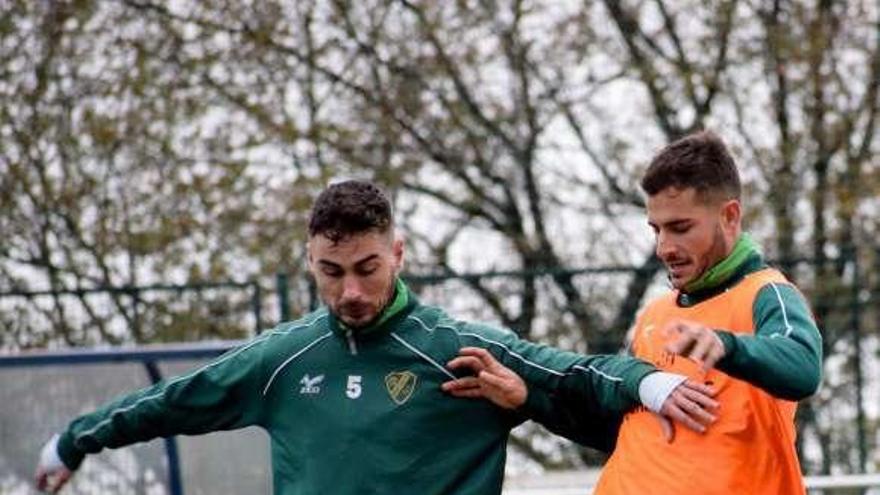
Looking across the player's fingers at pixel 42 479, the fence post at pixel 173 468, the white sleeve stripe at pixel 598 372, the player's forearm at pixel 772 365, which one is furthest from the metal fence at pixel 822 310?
the player's forearm at pixel 772 365

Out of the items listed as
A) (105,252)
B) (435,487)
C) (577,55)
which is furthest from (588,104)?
(435,487)

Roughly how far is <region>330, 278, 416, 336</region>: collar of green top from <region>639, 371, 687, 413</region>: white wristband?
664 mm

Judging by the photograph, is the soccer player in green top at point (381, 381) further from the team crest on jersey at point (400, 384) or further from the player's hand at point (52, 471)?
the player's hand at point (52, 471)

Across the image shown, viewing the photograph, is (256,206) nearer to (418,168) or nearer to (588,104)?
(418,168)

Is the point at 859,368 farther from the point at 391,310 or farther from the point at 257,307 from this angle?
the point at 391,310

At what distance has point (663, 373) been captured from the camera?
4469mm

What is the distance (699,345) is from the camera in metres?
3.90

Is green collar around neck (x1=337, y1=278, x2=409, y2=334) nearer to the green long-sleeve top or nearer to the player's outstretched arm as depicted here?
the player's outstretched arm

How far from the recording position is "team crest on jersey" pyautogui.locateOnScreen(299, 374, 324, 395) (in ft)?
15.8

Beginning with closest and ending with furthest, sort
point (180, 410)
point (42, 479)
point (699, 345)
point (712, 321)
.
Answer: point (699, 345)
point (712, 321)
point (180, 410)
point (42, 479)

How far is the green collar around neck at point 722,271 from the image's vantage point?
4520 millimetres

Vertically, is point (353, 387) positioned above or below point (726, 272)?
below

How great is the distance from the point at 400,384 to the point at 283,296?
5.51 meters

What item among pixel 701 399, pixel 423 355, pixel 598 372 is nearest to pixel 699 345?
pixel 701 399
